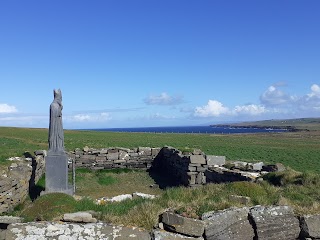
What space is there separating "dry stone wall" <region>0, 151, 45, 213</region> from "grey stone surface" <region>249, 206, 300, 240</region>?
8543 mm

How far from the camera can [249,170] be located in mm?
14578

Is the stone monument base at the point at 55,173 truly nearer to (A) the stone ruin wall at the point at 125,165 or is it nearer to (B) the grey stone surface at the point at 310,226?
(A) the stone ruin wall at the point at 125,165

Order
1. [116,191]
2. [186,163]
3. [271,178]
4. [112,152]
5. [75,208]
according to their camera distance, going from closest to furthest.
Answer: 1. [75,208]
2. [271,178]
3. [116,191]
4. [186,163]
5. [112,152]

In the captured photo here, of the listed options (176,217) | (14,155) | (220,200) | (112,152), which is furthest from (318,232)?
(112,152)

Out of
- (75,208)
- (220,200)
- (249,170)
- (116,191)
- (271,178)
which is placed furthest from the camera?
(116,191)

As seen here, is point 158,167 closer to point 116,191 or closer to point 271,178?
point 116,191

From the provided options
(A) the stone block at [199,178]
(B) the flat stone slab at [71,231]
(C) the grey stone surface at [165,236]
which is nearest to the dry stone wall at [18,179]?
(B) the flat stone slab at [71,231]

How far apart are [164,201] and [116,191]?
30.8 ft

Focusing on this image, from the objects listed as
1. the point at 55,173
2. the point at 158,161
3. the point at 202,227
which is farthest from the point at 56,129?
the point at 158,161

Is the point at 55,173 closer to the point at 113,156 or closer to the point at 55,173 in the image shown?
the point at 55,173

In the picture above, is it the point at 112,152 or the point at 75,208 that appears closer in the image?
the point at 75,208

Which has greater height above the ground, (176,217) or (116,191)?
(176,217)

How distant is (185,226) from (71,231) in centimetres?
200

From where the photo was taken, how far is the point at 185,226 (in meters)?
6.22
